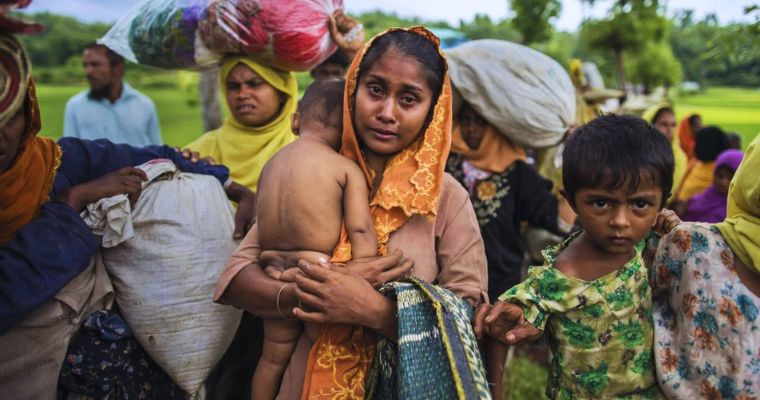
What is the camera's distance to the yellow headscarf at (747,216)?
1636mm

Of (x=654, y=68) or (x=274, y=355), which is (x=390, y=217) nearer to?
(x=274, y=355)

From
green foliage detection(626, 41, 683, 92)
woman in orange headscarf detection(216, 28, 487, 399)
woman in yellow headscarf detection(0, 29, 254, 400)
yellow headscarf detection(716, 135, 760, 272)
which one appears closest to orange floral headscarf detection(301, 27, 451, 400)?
woman in orange headscarf detection(216, 28, 487, 399)

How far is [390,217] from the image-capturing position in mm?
1795

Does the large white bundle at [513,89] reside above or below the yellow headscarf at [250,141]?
above

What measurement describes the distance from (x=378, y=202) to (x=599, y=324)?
768 millimetres

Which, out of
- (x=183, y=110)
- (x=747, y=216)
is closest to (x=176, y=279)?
(x=747, y=216)

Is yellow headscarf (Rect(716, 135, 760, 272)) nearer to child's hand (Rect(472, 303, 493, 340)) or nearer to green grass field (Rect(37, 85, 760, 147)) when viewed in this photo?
child's hand (Rect(472, 303, 493, 340))

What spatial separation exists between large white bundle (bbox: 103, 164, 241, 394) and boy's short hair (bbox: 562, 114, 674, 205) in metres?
1.36

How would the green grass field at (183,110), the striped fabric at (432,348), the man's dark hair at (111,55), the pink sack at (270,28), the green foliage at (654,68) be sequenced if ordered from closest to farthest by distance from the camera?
the striped fabric at (432,348), the pink sack at (270,28), the man's dark hair at (111,55), the green grass field at (183,110), the green foliage at (654,68)

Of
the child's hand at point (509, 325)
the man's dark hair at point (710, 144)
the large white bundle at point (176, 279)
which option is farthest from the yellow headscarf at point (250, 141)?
the man's dark hair at point (710, 144)

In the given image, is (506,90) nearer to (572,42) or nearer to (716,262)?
(716,262)

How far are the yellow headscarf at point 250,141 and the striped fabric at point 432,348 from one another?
5.04ft

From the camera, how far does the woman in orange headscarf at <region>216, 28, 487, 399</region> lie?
1714 millimetres

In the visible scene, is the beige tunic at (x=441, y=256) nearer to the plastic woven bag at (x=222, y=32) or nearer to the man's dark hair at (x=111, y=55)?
the plastic woven bag at (x=222, y=32)
